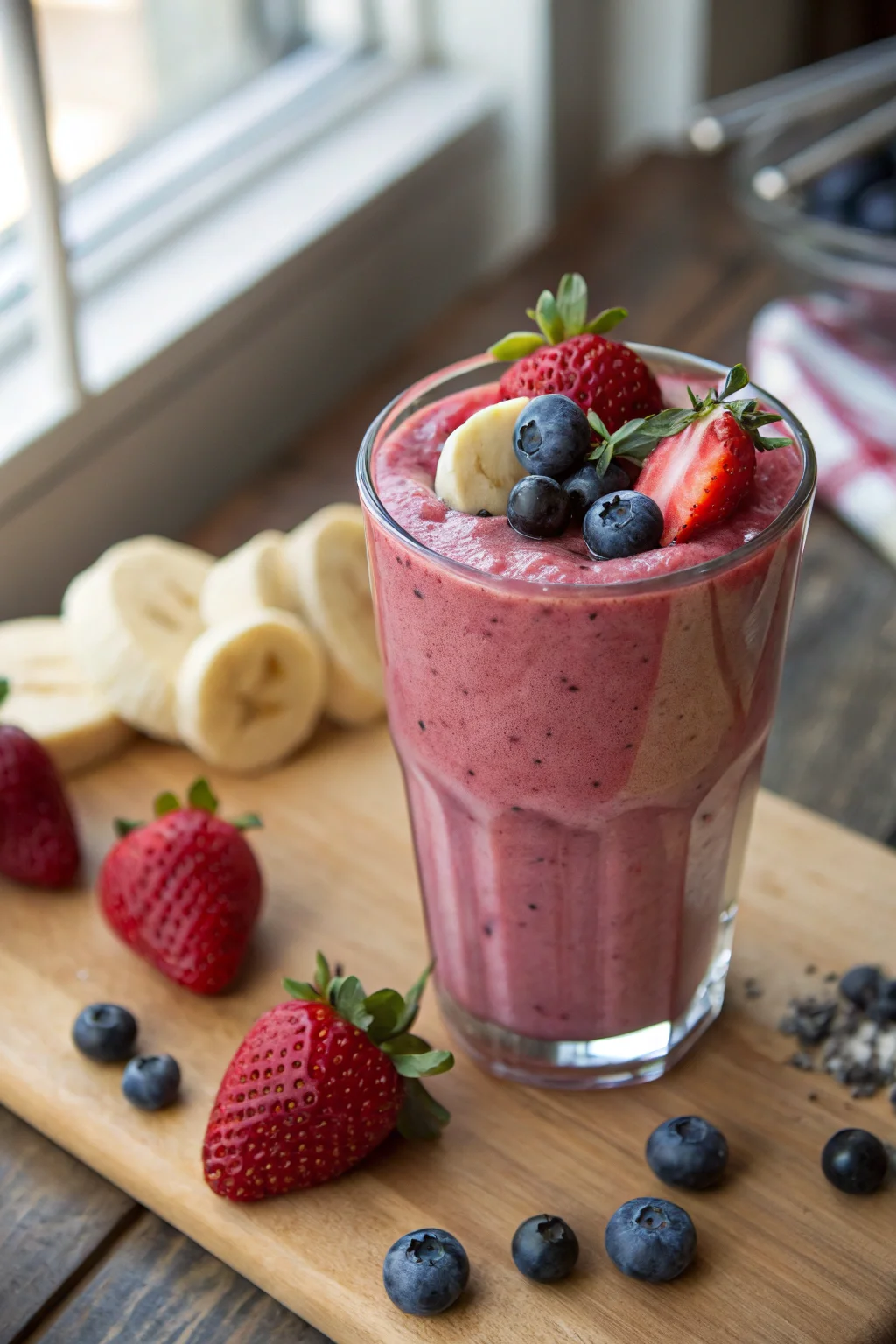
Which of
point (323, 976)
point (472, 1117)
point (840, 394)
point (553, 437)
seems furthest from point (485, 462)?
point (840, 394)

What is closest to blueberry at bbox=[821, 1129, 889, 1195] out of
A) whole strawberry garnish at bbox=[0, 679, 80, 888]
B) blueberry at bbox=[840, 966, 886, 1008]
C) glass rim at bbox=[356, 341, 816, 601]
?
blueberry at bbox=[840, 966, 886, 1008]

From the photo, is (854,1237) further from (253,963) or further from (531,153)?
(531,153)

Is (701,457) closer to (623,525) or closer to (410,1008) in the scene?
(623,525)

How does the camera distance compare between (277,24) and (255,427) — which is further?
(277,24)

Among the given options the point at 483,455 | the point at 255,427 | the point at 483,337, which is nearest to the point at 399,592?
Result: the point at 483,455

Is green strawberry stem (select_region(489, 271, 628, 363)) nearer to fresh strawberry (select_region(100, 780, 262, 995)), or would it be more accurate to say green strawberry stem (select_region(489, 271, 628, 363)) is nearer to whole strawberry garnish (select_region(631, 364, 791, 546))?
whole strawberry garnish (select_region(631, 364, 791, 546))

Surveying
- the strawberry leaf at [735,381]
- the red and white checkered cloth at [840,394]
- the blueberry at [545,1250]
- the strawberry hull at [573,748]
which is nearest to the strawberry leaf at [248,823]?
the strawberry hull at [573,748]
